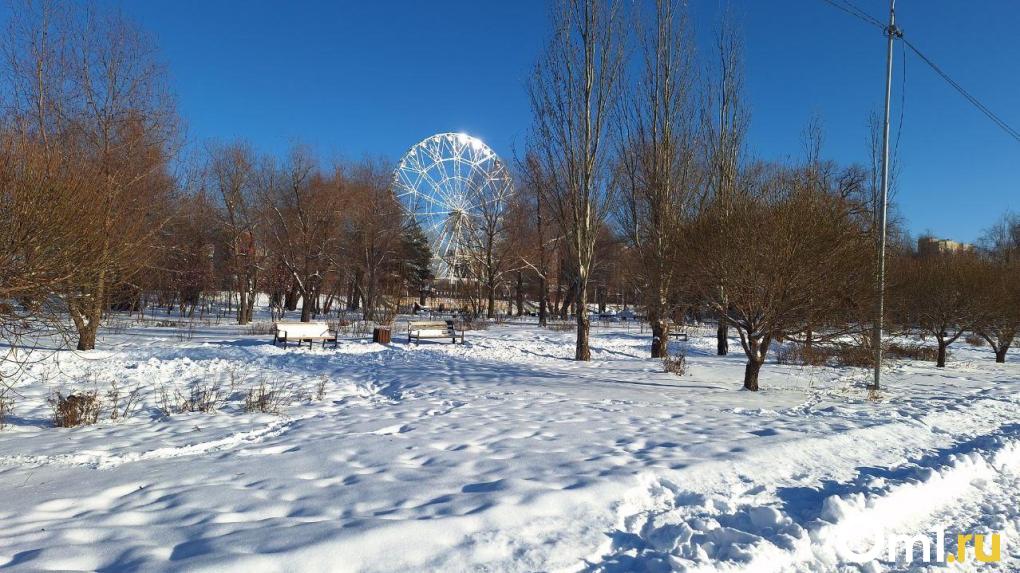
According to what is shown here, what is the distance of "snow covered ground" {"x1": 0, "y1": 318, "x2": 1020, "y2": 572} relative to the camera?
3164mm

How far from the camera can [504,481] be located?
4.36 metres

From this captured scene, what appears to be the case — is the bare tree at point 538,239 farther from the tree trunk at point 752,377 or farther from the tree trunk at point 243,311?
the tree trunk at point 752,377

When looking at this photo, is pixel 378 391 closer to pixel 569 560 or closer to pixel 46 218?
pixel 46 218

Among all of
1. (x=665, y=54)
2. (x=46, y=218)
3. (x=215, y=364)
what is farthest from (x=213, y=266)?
(x=46, y=218)

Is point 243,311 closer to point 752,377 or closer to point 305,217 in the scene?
point 305,217

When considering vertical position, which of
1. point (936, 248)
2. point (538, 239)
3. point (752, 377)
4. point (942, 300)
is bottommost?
point (752, 377)

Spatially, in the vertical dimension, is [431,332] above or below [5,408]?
above

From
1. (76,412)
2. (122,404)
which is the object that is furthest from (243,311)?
(76,412)

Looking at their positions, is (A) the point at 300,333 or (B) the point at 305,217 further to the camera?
(B) the point at 305,217

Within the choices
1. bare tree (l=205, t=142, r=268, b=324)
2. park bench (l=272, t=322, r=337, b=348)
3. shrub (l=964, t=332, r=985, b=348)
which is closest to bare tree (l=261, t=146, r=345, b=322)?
bare tree (l=205, t=142, r=268, b=324)

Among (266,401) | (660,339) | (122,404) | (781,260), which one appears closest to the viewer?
(266,401)

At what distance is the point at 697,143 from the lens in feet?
57.7

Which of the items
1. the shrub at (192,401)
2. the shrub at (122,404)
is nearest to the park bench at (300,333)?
the shrub at (192,401)

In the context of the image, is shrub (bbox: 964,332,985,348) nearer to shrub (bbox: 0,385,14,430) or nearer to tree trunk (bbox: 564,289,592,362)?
tree trunk (bbox: 564,289,592,362)
